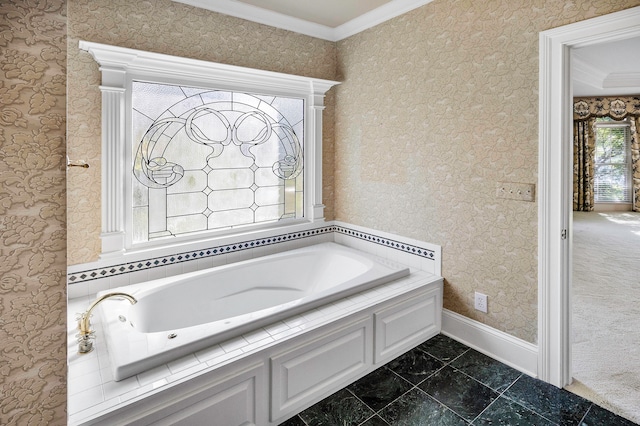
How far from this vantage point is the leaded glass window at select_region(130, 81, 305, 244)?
261 cm

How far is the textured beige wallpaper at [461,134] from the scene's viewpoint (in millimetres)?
2158

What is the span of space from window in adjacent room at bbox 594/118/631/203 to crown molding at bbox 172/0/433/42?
7.01 meters

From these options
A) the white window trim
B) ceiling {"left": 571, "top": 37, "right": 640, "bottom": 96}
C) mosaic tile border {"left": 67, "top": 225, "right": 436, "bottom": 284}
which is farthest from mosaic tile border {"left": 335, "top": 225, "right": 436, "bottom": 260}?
ceiling {"left": 571, "top": 37, "right": 640, "bottom": 96}

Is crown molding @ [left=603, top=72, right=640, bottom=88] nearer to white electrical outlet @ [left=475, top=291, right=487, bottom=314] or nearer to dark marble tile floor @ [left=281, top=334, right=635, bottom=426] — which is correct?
white electrical outlet @ [left=475, top=291, right=487, bottom=314]

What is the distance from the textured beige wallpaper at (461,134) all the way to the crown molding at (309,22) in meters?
0.08

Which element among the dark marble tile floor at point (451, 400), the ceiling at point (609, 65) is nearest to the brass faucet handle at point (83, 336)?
the dark marble tile floor at point (451, 400)

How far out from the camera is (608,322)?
2.90 m

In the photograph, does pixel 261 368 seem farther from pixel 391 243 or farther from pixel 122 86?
pixel 122 86

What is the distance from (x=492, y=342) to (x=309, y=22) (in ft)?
9.43

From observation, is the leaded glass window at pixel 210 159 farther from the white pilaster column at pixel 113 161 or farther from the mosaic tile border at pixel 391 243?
the mosaic tile border at pixel 391 243

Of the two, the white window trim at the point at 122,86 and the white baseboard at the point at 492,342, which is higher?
the white window trim at the point at 122,86

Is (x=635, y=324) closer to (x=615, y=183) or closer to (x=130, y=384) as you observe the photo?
(x=130, y=384)

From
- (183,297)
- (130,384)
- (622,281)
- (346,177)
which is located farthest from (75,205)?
(622,281)

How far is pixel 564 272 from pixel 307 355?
149 cm
